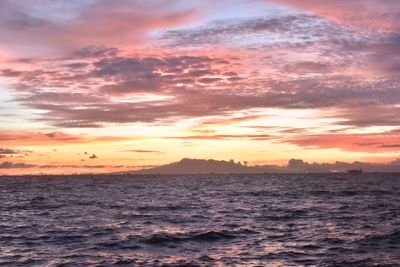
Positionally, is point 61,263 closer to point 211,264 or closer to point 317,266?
point 211,264

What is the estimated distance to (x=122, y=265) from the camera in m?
24.6

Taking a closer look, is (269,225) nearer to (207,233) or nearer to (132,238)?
(207,233)

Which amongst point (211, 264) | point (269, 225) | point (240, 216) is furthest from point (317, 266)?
point (240, 216)

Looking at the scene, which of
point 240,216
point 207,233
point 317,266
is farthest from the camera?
point 240,216

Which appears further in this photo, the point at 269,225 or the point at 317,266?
the point at 269,225

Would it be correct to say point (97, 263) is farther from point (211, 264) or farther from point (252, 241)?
point (252, 241)

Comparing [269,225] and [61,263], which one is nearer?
[61,263]

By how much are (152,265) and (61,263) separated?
5125mm

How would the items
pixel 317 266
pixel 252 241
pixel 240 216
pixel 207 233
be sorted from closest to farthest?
pixel 317 266 < pixel 252 241 < pixel 207 233 < pixel 240 216

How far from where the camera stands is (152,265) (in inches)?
978

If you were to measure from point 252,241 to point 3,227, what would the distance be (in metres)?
23.4

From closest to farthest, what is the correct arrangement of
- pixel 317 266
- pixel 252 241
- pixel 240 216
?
pixel 317 266 < pixel 252 241 < pixel 240 216

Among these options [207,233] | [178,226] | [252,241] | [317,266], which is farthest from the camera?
[178,226]

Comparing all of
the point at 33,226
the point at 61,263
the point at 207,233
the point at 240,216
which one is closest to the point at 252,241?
the point at 207,233
